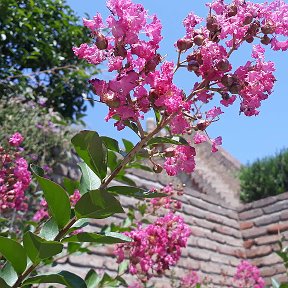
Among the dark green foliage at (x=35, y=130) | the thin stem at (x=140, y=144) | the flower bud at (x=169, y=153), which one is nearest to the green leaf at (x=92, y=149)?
the thin stem at (x=140, y=144)

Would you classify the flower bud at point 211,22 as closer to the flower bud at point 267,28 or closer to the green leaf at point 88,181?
the flower bud at point 267,28

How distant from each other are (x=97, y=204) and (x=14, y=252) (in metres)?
0.17

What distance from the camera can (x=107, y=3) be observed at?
0.92 meters

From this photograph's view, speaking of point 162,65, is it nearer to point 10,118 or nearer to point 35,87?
point 10,118

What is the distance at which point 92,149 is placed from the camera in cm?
93

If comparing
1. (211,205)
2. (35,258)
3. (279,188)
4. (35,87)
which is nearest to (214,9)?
(35,258)

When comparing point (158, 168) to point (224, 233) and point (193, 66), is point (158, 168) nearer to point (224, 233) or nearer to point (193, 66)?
point (193, 66)

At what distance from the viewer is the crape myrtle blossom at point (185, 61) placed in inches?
35.4

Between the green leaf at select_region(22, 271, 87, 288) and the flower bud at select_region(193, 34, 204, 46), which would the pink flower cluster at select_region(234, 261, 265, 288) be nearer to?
the green leaf at select_region(22, 271, 87, 288)

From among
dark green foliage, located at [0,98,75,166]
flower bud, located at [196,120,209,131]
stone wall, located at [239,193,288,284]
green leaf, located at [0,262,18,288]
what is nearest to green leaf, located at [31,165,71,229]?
green leaf, located at [0,262,18,288]

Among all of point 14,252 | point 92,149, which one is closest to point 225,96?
point 92,149

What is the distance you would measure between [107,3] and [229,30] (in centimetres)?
22

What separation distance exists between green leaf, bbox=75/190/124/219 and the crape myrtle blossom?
0.45 ft

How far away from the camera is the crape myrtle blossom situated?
90 centimetres
